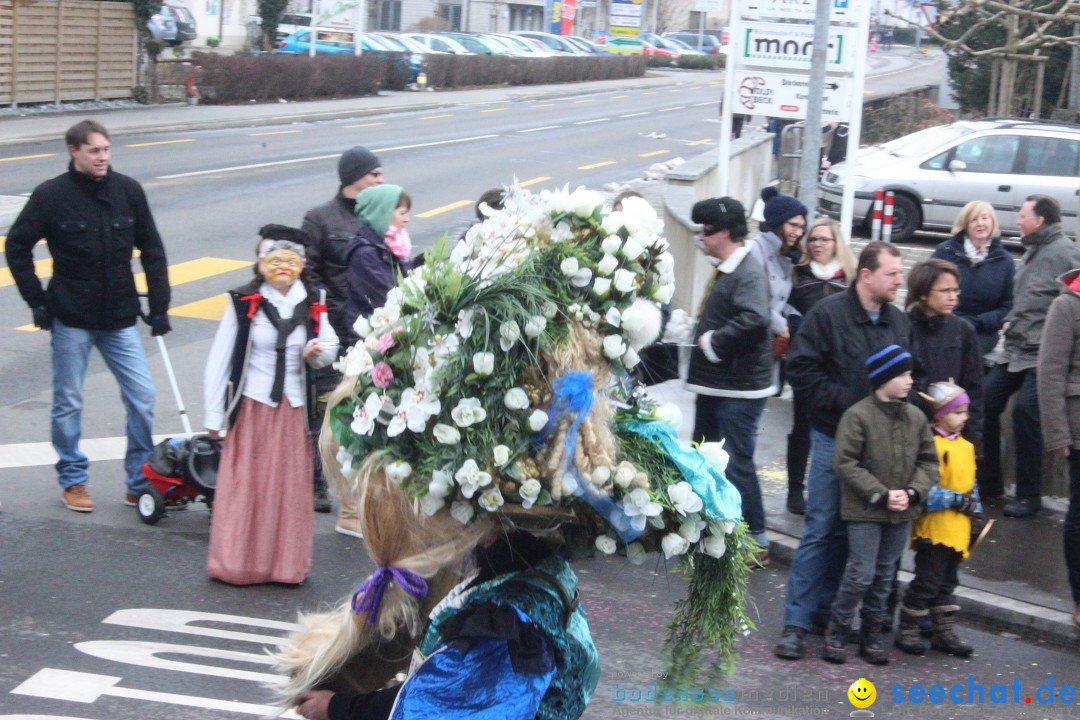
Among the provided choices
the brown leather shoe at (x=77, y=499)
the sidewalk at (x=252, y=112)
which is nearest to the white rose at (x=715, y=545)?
the brown leather shoe at (x=77, y=499)

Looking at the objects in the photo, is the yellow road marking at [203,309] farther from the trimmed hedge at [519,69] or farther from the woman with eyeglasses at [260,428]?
the trimmed hedge at [519,69]

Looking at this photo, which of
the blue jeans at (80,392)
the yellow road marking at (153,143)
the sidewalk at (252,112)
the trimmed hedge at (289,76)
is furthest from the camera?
the trimmed hedge at (289,76)

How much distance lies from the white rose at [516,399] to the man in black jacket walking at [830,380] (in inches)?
138

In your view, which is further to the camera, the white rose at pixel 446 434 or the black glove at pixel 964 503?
the black glove at pixel 964 503

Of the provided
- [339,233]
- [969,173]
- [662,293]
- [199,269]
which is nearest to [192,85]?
[199,269]

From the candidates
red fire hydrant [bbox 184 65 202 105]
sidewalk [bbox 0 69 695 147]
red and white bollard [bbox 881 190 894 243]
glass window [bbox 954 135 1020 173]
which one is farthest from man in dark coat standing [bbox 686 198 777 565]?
red fire hydrant [bbox 184 65 202 105]

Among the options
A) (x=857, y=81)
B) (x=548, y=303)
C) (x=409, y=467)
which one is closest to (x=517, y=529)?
(x=409, y=467)

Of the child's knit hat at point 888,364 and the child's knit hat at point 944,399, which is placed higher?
the child's knit hat at point 888,364

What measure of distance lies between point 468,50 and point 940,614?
47.9m

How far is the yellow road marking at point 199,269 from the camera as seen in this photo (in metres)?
13.3

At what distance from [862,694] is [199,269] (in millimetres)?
10083

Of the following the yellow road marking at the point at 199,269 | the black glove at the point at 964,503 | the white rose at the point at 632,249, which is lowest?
the yellow road marking at the point at 199,269

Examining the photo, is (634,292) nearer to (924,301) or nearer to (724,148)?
(924,301)

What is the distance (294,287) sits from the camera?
6.28 m
